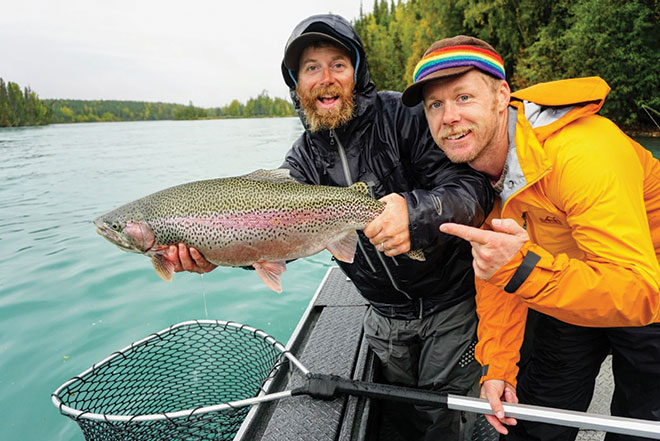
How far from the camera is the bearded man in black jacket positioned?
9.09 feet

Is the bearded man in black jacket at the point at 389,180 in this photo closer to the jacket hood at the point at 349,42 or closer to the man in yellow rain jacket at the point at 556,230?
the jacket hood at the point at 349,42

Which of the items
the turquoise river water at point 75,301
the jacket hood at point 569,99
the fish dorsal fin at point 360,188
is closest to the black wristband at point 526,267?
the jacket hood at point 569,99

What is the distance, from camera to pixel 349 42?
2.78 metres

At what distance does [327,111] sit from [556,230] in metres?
1.64

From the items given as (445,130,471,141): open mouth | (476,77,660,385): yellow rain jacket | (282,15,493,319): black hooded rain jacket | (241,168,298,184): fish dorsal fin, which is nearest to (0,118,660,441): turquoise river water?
(241,168,298,184): fish dorsal fin

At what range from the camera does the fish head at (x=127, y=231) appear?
9.21 feet

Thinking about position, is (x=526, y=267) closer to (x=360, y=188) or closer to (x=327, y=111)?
(x=360, y=188)

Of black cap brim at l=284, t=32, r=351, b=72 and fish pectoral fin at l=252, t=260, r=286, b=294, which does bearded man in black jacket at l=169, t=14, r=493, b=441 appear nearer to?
black cap brim at l=284, t=32, r=351, b=72

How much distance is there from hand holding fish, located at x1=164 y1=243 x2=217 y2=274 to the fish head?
17 cm

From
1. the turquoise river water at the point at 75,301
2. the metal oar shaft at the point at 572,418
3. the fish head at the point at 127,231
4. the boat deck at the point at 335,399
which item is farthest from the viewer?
the turquoise river water at the point at 75,301

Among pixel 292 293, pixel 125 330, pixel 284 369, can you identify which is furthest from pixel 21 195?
pixel 284 369

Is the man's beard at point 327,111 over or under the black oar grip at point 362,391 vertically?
over

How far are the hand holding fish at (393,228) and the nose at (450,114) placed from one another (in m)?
0.54

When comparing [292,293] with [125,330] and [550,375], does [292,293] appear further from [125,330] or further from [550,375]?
[550,375]
